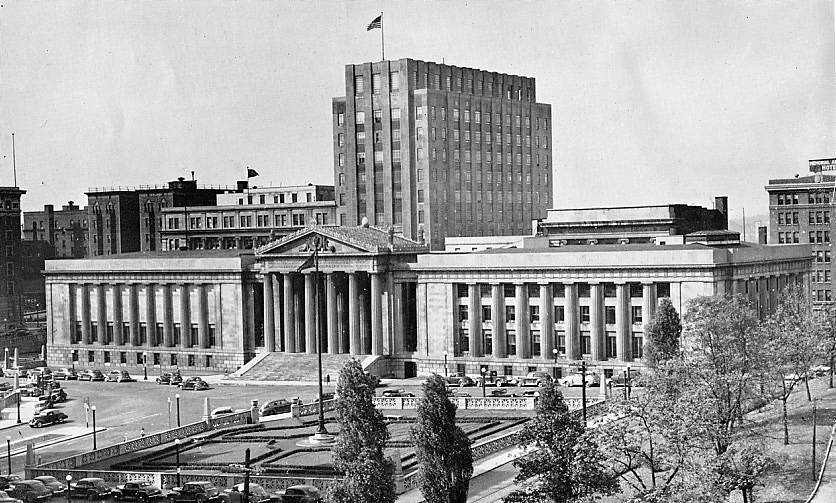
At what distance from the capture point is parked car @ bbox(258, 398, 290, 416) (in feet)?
402

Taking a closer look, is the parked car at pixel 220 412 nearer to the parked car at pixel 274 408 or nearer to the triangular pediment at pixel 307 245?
the parked car at pixel 274 408

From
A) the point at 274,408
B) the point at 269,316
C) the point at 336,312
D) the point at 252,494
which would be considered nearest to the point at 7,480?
the point at 252,494

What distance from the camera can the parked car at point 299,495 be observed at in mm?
83188

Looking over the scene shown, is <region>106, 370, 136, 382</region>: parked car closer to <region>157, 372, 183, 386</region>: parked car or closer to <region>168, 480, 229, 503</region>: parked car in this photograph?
<region>157, 372, 183, 386</region>: parked car

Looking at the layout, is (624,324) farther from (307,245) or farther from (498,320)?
(307,245)

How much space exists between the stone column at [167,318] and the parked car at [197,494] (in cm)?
8994

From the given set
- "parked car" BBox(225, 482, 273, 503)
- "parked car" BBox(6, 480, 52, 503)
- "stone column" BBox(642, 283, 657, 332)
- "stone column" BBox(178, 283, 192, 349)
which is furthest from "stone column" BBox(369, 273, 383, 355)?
"parked car" BBox(225, 482, 273, 503)

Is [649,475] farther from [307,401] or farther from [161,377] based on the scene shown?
[161,377]

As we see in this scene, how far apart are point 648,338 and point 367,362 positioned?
5245 centimetres

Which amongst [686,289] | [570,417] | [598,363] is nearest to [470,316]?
[598,363]

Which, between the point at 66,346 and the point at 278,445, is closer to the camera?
the point at 278,445

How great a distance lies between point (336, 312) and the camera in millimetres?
159125

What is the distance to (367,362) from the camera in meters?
152

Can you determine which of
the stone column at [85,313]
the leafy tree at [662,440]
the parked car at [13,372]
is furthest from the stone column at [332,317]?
the leafy tree at [662,440]
